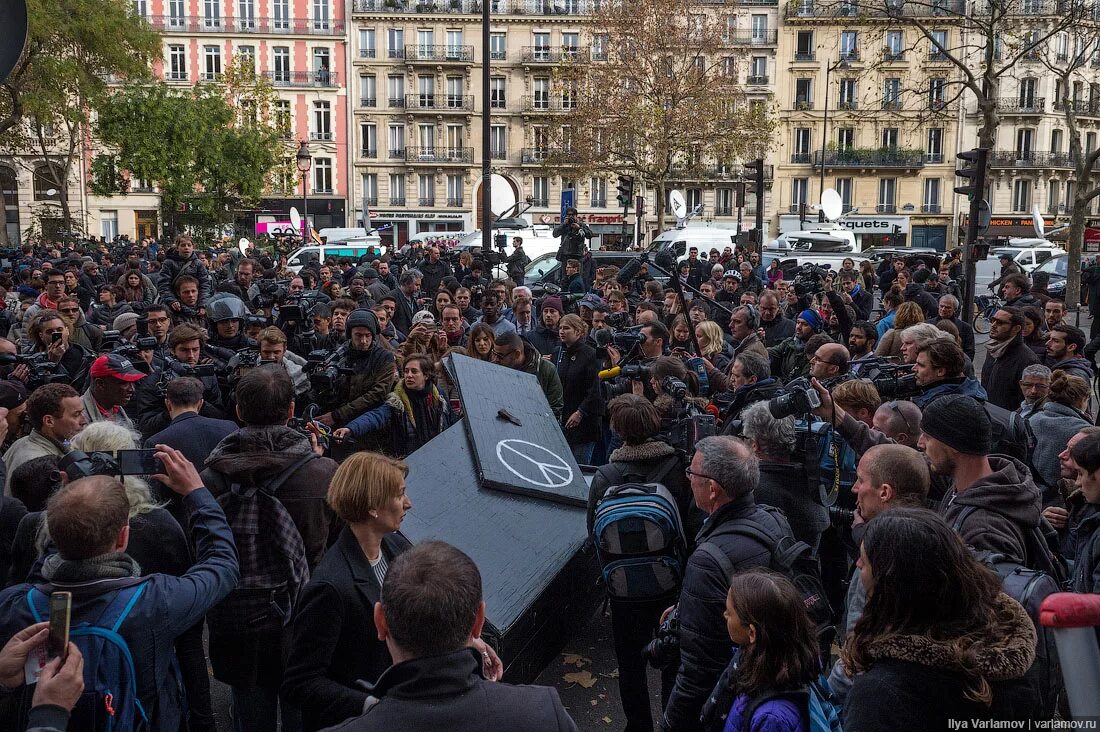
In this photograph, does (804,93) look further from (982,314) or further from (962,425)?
(962,425)

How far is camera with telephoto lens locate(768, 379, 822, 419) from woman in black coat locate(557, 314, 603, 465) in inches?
124

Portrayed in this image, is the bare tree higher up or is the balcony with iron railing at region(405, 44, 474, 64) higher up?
the balcony with iron railing at region(405, 44, 474, 64)

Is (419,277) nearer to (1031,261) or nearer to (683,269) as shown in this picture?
(683,269)

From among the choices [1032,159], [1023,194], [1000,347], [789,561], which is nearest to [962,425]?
[789,561]

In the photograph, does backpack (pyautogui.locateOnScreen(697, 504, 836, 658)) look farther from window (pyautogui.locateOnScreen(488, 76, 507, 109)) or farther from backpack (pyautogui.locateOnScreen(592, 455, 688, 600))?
window (pyautogui.locateOnScreen(488, 76, 507, 109))

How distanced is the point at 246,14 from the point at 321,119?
22.6 feet

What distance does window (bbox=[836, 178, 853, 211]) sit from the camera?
2120 inches

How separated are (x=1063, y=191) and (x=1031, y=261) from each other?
29934mm

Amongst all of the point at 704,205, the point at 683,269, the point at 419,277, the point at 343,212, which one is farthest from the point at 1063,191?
the point at 419,277

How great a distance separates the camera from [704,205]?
5397cm

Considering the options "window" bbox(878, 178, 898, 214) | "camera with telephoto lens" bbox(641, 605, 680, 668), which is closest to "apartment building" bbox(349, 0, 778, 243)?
"window" bbox(878, 178, 898, 214)

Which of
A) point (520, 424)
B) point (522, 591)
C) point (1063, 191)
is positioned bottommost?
point (522, 591)

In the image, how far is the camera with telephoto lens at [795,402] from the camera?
388 centimetres

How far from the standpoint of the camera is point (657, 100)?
36031 mm
